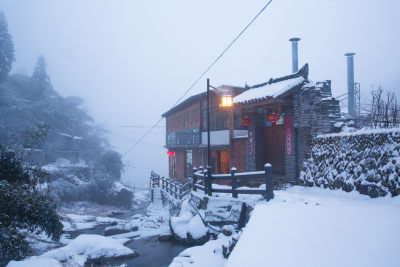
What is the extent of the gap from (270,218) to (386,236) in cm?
226

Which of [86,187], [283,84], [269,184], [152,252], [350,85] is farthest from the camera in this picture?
[86,187]

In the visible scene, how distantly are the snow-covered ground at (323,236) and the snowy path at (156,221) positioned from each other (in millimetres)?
8478

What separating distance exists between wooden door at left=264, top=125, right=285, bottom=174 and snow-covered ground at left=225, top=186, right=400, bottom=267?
6.14 meters

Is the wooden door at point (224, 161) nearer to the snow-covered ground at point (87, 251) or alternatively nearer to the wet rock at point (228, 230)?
the wet rock at point (228, 230)

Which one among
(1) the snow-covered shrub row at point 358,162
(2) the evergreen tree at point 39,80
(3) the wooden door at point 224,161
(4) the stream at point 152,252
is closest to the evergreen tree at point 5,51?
(2) the evergreen tree at point 39,80

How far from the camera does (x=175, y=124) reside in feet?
84.8

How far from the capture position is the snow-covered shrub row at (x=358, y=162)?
7.08 m

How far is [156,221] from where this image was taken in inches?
662

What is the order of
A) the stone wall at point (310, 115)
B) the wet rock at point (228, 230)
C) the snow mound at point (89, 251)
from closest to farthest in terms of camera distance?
1. the wet rock at point (228, 230)
2. the snow mound at point (89, 251)
3. the stone wall at point (310, 115)

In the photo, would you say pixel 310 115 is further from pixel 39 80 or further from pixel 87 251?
pixel 39 80

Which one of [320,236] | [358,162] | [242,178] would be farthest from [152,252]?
[358,162]

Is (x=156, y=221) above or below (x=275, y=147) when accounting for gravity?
below

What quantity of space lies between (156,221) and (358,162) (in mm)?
13132

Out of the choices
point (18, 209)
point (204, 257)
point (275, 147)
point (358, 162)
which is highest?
point (275, 147)
